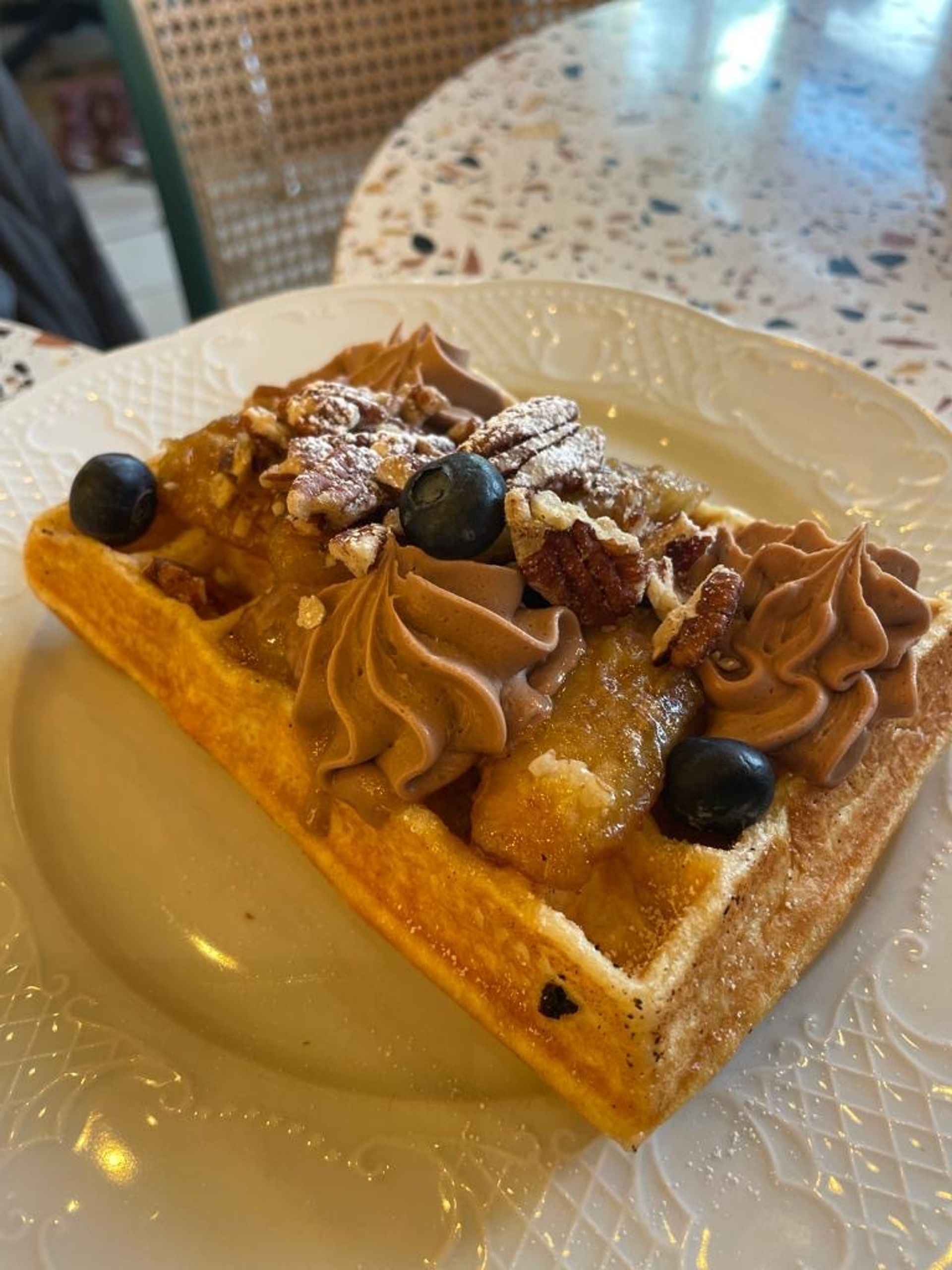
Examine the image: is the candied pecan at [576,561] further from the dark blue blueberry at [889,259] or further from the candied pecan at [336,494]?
the dark blue blueberry at [889,259]

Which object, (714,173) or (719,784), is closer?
(719,784)

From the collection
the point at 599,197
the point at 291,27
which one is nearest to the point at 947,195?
the point at 599,197

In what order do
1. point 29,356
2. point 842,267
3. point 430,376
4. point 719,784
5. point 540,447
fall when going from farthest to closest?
1. point 842,267
2. point 29,356
3. point 430,376
4. point 540,447
5. point 719,784

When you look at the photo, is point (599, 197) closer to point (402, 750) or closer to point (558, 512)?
point (558, 512)

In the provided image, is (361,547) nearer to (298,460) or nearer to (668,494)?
(298,460)

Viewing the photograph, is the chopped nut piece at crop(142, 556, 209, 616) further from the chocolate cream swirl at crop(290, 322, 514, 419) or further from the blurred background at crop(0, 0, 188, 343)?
the blurred background at crop(0, 0, 188, 343)

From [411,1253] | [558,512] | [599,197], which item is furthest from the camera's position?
[599,197]

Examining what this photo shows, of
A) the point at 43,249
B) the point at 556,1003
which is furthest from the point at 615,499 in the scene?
the point at 43,249
